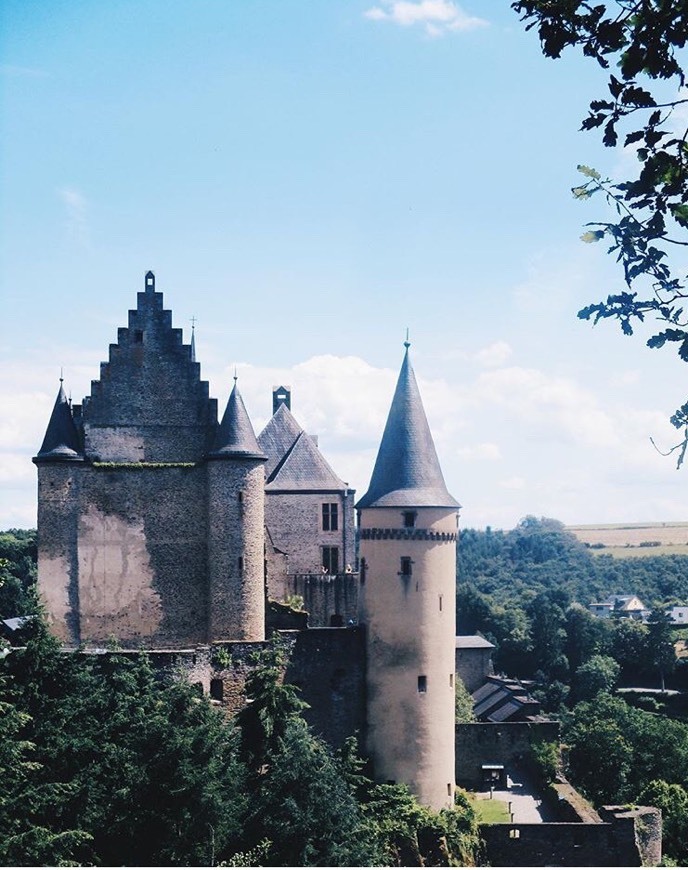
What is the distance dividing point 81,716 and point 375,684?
11.1 m

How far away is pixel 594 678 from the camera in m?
89.4

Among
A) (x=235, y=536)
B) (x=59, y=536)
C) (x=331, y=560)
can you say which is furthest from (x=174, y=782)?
(x=331, y=560)

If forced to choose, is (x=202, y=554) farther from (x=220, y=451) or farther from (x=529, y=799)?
(x=529, y=799)

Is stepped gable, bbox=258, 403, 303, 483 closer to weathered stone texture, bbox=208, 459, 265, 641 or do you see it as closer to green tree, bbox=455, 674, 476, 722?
weathered stone texture, bbox=208, 459, 265, 641

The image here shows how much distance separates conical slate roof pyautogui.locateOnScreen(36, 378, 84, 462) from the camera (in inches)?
1430

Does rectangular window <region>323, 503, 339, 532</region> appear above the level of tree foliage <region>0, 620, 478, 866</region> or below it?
above

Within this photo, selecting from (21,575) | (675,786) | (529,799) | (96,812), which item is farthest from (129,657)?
(21,575)

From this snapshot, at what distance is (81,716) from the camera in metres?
29.4

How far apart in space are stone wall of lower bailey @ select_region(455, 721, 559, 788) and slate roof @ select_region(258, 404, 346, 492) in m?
13.1

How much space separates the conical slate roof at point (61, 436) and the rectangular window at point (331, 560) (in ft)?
44.9

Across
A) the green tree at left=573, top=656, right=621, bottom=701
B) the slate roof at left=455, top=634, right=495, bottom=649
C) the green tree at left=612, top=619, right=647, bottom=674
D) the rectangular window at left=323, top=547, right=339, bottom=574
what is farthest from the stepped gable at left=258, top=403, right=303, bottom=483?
the green tree at left=612, top=619, right=647, bottom=674

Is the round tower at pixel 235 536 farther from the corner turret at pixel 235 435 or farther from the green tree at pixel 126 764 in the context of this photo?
the green tree at pixel 126 764

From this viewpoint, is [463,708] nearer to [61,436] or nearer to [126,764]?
[61,436]

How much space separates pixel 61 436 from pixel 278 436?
14.2m
